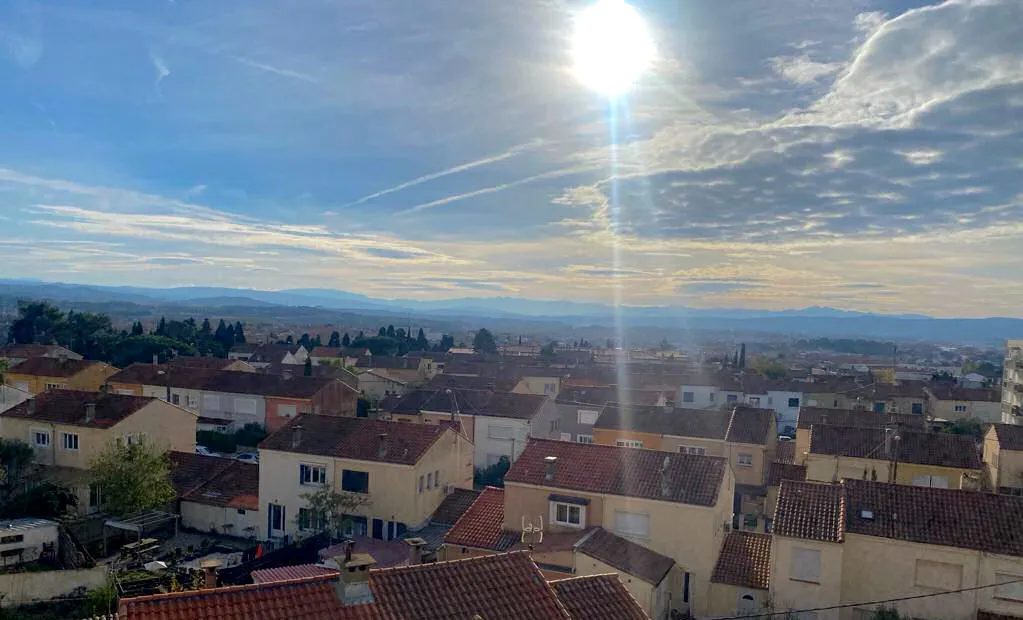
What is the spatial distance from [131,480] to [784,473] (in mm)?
28989

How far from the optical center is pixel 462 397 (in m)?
49.2

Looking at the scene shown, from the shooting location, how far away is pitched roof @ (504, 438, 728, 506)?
2347cm

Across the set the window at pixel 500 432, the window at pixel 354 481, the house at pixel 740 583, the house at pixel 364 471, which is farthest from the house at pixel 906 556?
the window at pixel 500 432

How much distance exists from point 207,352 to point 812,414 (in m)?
76.8

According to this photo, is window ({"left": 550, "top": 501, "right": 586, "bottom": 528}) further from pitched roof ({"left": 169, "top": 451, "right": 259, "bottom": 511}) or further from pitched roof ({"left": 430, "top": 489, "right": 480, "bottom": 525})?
pitched roof ({"left": 169, "top": 451, "right": 259, "bottom": 511})

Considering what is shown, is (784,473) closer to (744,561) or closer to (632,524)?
(744,561)

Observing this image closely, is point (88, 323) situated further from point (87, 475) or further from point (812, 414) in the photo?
point (812, 414)

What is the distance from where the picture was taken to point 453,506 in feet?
101

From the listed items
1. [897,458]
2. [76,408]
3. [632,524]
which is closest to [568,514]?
[632,524]

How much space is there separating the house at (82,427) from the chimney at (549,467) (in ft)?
63.1

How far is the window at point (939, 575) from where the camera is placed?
19.9 metres

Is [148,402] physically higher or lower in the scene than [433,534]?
higher

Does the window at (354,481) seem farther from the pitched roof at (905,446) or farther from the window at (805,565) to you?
the pitched roof at (905,446)

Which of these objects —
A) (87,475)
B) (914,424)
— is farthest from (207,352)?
(914,424)
